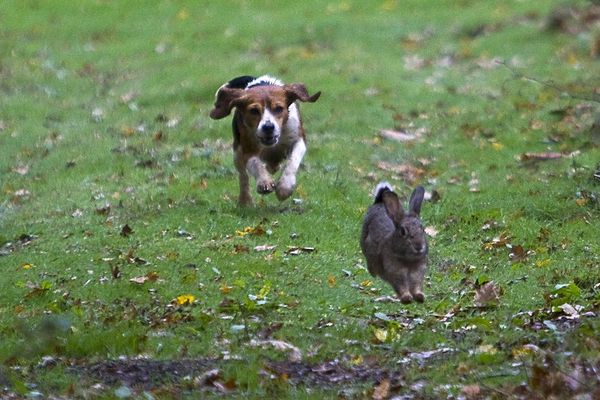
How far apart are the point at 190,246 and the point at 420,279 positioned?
162 inches

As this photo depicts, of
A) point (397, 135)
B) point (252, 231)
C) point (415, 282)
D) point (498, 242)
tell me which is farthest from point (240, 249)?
point (397, 135)

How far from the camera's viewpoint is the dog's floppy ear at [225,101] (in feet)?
43.7

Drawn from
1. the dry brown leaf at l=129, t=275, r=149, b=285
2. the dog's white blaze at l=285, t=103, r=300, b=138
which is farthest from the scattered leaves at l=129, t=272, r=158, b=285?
the dog's white blaze at l=285, t=103, r=300, b=138

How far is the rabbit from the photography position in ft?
29.1

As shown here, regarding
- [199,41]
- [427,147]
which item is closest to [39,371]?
[427,147]

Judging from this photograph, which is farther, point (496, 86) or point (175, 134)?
point (496, 86)

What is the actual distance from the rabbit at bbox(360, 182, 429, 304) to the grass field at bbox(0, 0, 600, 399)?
42 cm

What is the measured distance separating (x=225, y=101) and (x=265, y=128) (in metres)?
0.89

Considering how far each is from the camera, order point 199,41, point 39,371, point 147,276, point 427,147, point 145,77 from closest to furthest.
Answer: point 39,371 → point 147,276 → point 427,147 → point 145,77 → point 199,41

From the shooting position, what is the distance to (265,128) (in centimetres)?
1273

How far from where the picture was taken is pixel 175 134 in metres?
18.4

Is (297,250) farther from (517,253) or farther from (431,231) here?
(517,253)

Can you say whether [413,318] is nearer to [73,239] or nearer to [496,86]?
[73,239]

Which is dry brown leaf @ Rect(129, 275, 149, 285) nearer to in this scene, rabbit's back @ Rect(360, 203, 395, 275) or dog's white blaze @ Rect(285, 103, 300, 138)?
rabbit's back @ Rect(360, 203, 395, 275)
